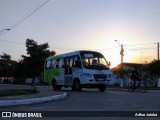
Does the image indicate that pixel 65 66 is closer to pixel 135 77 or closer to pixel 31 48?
pixel 135 77

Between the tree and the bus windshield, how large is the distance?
56.3m

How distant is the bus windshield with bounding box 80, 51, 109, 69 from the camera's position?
23.7 m

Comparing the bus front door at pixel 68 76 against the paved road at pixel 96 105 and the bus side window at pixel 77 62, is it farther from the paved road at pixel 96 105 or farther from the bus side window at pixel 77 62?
the paved road at pixel 96 105

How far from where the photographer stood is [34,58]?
81.4 m

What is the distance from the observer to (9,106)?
1235 cm

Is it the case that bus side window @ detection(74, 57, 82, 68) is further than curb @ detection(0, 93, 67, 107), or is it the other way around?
bus side window @ detection(74, 57, 82, 68)

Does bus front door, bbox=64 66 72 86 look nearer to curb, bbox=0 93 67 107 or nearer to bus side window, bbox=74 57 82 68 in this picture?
bus side window, bbox=74 57 82 68

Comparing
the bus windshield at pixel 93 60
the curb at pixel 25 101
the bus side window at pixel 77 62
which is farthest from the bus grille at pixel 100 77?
the curb at pixel 25 101

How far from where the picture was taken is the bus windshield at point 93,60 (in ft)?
77.6

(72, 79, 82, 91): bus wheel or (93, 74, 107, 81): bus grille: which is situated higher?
(93, 74, 107, 81): bus grille

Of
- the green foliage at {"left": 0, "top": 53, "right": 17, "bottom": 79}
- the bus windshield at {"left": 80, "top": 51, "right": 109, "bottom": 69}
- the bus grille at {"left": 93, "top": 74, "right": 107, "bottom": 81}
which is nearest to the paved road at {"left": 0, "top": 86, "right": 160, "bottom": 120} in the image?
the bus grille at {"left": 93, "top": 74, "right": 107, "bottom": 81}

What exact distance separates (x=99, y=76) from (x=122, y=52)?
108 feet

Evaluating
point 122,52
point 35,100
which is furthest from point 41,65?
point 35,100

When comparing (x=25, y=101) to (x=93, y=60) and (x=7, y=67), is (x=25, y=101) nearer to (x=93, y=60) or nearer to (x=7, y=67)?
(x=93, y=60)
